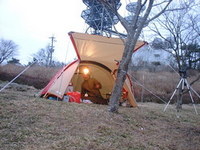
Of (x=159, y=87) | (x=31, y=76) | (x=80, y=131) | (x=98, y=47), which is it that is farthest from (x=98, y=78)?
(x=159, y=87)

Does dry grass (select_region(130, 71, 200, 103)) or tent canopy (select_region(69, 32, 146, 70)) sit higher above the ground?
tent canopy (select_region(69, 32, 146, 70))

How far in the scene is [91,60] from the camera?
6727 mm

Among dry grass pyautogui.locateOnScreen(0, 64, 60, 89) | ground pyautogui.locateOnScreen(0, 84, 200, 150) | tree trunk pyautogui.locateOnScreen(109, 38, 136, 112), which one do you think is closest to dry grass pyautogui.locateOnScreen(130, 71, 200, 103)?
dry grass pyautogui.locateOnScreen(0, 64, 60, 89)

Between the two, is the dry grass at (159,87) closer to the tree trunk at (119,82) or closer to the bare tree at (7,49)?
the tree trunk at (119,82)

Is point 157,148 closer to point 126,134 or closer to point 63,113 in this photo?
Answer: point 126,134

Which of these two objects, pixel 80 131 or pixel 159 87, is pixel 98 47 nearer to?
pixel 80 131

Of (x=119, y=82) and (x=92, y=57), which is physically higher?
(x=92, y=57)

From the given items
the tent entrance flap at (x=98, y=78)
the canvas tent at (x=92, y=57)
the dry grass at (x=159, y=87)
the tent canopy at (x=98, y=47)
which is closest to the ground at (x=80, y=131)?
the canvas tent at (x=92, y=57)

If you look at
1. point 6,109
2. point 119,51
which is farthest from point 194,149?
point 119,51

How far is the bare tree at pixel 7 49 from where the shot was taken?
1124 inches

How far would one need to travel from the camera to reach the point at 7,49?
96.2 feet

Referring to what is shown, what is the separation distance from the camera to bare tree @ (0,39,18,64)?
28.6 metres

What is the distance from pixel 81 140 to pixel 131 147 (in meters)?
0.73

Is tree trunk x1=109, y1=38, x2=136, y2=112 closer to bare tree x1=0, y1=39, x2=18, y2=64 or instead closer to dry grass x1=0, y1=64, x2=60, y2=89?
dry grass x1=0, y1=64, x2=60, y2=89
